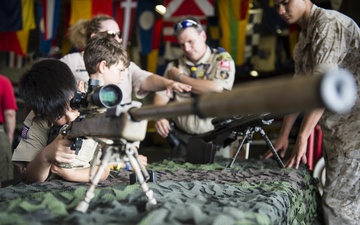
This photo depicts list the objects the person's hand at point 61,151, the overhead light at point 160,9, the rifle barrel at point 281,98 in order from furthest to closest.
Result: the overhead light at point 160,9
the person's hand at point 61,151
the rifle barrel at point 281,98

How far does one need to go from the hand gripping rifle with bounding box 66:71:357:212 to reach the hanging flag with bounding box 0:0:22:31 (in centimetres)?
618

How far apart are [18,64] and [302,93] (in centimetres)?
982

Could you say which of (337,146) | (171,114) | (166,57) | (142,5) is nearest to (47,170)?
(171,114)

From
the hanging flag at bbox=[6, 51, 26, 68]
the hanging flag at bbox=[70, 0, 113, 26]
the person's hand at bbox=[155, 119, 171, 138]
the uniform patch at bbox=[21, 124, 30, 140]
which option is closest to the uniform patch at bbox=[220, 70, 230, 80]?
the person's hand at bbox=[155, 119, 171, 138]

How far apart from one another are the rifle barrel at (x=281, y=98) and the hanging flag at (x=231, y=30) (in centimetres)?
616

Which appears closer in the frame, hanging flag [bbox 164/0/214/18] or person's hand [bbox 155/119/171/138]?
person's hand [bbox 155/119/171/138]

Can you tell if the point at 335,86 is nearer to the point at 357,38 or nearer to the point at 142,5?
the point at 357,38

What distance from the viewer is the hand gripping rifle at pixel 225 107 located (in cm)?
52

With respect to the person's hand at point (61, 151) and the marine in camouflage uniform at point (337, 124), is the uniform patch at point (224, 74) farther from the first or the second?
the person's hand at point (61, 151)

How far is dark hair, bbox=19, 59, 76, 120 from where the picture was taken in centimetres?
132

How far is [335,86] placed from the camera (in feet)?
1.70

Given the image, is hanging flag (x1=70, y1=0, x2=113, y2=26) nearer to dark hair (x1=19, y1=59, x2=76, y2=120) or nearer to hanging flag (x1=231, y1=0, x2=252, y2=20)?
hanging flag (x1=231, y1=0, x2=252, y2=20)

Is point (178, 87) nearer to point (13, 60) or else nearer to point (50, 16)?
point (50, 16)

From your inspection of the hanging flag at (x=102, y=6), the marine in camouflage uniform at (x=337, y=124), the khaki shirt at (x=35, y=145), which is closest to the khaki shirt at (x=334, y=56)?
the marine in camouflage uniform at (x=337, y=124)
